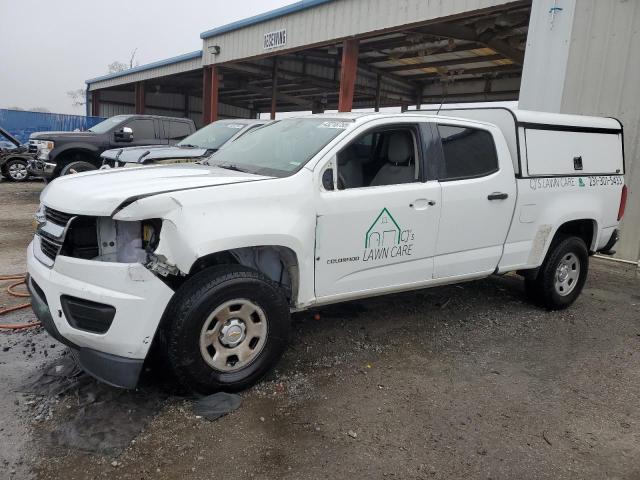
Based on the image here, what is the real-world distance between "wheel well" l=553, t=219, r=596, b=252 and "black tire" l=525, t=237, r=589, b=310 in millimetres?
83

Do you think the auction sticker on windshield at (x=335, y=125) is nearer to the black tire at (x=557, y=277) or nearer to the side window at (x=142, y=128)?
the black tire at (x=557, y=277)

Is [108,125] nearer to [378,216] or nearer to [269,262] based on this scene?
[269,262]

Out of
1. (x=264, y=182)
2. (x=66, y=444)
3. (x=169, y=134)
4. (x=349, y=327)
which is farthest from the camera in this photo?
(x=169, y=134)

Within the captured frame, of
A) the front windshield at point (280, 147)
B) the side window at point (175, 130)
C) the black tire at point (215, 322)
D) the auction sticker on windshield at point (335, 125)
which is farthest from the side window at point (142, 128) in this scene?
the black tire at point (215, 322)

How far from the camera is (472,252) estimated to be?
4.31 meters

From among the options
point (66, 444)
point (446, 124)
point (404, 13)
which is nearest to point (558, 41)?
point (404, 13)

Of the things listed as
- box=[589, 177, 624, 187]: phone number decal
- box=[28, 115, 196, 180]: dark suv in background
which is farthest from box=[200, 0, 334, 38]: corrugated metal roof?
box=[589, 177, 624, 187]: phone number decal

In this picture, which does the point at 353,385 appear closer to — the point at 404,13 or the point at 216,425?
the point at 216,425

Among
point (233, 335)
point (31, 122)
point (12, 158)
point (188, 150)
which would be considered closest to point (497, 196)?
point (233, 335)

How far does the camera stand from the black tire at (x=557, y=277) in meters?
5.02

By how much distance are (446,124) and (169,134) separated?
8.76m

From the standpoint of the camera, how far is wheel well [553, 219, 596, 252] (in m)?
5.16

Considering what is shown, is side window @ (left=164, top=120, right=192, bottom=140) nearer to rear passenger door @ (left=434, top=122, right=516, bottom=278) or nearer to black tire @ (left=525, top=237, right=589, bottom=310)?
rear passenger door @ (left=434, top=122, right=516, bottom=278)

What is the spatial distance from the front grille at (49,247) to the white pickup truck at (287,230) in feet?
0.04
